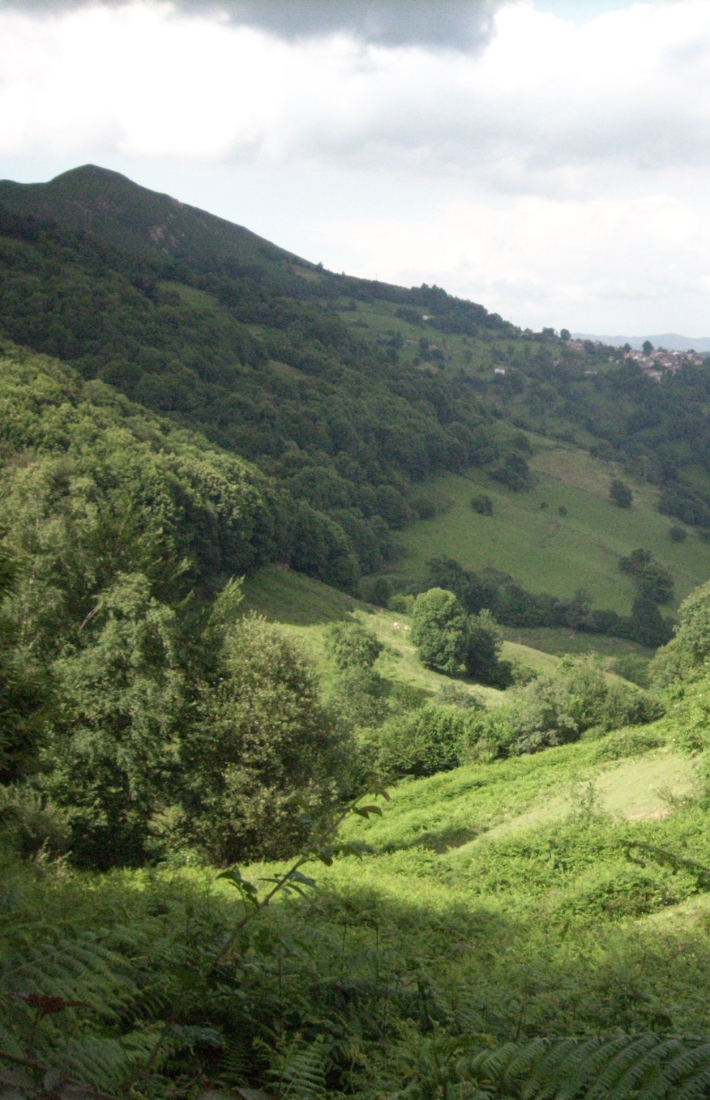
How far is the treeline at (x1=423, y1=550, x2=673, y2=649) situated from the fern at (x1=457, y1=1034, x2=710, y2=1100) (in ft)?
249

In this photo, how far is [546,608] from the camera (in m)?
82.2

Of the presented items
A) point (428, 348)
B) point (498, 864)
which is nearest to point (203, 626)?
point (498, 864)

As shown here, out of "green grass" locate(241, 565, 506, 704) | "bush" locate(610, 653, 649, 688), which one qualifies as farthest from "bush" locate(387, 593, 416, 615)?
"bush" locate(610, 653, 649, 688)

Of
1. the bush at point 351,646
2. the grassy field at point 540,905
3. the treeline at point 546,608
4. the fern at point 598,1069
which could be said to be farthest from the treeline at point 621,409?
the fern at point 598,1069

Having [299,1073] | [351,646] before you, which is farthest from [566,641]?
[299,1073]

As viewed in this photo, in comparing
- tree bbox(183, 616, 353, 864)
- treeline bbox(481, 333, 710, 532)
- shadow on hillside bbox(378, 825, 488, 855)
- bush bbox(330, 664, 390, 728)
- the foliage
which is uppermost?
treeline bbox(481, 333, 710, 532)

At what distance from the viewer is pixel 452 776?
83.5 ft

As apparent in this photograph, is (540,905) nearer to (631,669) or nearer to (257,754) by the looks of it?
(257,754)

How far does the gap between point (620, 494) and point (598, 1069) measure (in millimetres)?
116948

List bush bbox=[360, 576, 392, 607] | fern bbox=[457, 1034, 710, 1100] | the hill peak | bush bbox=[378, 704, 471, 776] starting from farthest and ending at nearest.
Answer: the hill peak, bush bbox=[360, 576, 392, 607], bush bbox=[378, 704, 471, 776], fern bbox=[457, 1034, 710, 1100]

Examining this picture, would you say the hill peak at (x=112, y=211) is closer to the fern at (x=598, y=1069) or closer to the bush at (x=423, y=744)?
the bush at (x=423, y=744)

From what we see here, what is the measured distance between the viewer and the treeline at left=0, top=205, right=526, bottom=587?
3639 inches

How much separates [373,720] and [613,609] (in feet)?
180

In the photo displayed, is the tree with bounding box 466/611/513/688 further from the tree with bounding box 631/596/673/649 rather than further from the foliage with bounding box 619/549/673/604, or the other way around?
the foliage with bounding box 619/549/673/604
